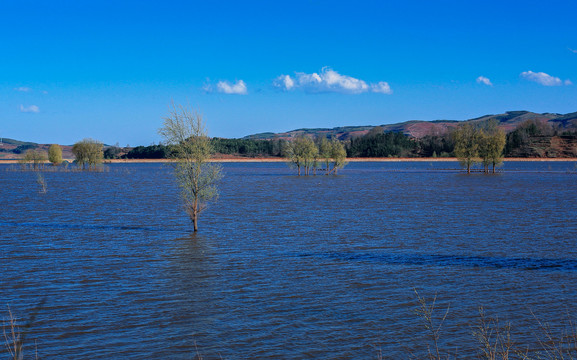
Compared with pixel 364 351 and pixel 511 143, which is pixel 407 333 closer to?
pixel 364 351

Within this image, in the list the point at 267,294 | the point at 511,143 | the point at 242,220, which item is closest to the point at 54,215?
the point at 242,220

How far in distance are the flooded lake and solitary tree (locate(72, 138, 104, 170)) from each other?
64.5 m

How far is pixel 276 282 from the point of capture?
11719 millimetres

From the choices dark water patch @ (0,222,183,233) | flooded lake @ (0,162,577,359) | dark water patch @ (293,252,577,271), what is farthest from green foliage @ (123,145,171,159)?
dark water patch @ (293,252,577,271)

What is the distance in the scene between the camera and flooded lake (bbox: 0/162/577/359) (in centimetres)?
821

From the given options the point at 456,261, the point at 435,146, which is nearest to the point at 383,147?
the point at 435,146

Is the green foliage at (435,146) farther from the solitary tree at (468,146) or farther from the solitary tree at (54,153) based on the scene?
the solitary tree at (54,153)

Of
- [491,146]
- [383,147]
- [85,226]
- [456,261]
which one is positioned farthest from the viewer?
[383,147]

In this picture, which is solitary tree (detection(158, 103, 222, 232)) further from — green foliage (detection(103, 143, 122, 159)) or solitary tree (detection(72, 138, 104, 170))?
green foliage (detection(103, 143, 122, 159))

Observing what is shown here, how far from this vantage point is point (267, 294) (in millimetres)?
10750

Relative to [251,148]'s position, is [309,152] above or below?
below

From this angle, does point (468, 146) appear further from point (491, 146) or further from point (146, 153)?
point (146, 153)

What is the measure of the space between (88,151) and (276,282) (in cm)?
8074

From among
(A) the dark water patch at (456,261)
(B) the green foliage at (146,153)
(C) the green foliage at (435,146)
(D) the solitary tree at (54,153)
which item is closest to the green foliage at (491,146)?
(A) the dark water patch at (456,261)
